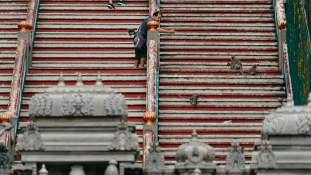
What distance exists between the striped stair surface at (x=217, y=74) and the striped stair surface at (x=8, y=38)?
175 inches

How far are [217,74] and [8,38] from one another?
22.4 feet

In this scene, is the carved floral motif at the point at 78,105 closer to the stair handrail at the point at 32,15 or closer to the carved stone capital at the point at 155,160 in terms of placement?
the carved stone capital at the point at 155,160

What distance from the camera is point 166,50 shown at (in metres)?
29.4

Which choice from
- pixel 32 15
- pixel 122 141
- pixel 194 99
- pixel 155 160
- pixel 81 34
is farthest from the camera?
pixel 81 34

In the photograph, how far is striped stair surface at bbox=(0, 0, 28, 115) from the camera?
27.5m

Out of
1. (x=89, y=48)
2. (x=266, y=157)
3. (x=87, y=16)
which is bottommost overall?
(x=266, y=157)

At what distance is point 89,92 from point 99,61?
33.0ft

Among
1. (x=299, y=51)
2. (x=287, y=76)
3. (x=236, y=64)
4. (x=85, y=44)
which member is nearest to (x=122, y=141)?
(x=287, y=76)

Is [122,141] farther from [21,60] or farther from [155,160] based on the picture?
[21,60]

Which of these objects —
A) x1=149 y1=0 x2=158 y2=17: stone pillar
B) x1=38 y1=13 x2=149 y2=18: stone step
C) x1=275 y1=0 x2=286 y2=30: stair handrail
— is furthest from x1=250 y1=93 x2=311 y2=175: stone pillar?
x1=38 y1=13 x2=149 y2=18: stone step

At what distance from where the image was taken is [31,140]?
18594mm

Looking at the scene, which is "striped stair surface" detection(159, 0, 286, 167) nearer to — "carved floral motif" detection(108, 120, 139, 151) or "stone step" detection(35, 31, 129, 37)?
"stone step" detection(35, 31, 129, 37)

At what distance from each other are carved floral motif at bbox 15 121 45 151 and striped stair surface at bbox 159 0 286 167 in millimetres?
6437

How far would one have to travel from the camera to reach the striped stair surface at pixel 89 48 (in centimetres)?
2716
